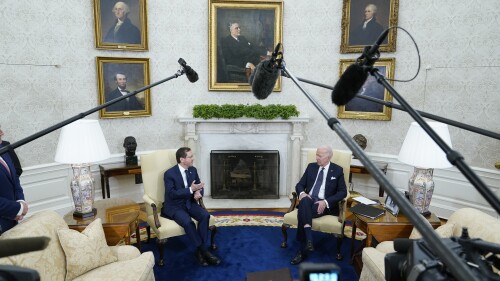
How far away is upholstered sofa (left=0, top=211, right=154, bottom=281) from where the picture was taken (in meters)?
2.79

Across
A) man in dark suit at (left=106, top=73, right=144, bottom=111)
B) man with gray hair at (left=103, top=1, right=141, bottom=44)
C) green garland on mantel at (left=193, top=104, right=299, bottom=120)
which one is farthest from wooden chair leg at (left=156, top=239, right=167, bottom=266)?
man with gray hair at (left=103, top=1, right=141, bottom=44)

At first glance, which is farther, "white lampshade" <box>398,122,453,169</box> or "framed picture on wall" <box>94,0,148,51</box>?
Result: "framed picture on wall" <box>94,0,148,51</box>

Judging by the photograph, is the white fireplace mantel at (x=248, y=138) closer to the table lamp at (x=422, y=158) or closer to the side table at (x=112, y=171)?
the side table at (x=112, y=171)

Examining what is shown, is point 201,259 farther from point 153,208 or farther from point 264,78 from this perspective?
point 264,78

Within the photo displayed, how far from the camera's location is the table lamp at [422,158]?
352cm

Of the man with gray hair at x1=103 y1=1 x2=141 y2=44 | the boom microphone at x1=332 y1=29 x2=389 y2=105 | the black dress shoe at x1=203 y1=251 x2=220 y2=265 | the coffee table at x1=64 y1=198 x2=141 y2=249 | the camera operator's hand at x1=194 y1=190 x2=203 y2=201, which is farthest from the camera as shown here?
the man with gray hair at x1=103 y1=1 x2=141 y2=44

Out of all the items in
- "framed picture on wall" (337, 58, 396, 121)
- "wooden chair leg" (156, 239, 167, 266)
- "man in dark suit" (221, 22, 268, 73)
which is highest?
"man in dark suit" (221, 22, 268, 73)

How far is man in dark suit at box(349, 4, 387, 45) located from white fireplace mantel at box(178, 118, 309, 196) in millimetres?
1721

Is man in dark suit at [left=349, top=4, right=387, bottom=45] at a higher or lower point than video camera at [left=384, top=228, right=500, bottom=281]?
higher

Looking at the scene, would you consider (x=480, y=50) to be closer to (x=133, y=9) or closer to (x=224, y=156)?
(x=224, y=156)

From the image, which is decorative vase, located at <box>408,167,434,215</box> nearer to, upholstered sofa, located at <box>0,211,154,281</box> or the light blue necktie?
the light blue necktie

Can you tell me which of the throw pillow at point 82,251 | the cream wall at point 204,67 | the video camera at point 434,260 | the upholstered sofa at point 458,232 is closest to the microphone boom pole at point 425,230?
the video camera at point 434,260

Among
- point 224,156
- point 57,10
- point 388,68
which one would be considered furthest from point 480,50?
point 57,10

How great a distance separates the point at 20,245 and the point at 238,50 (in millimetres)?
6149
